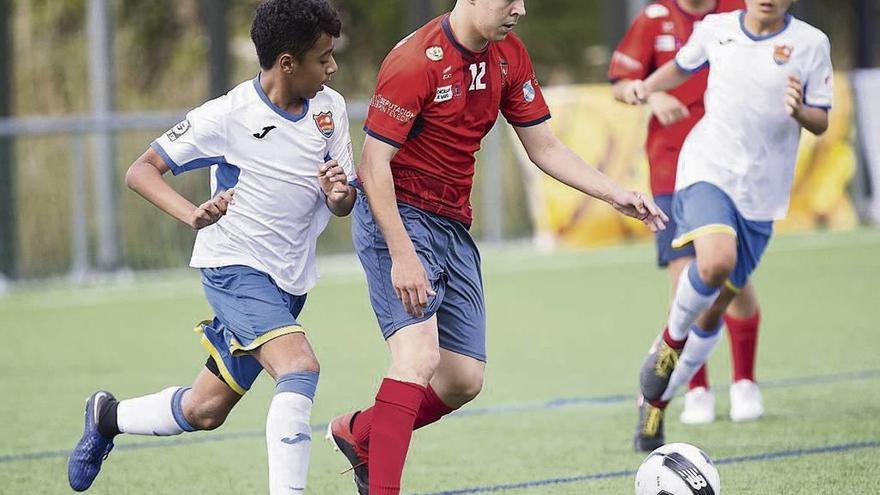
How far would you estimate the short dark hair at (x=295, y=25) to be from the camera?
5.18 meters

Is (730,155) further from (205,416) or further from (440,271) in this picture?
(205,416)

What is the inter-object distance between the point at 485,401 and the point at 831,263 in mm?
6534

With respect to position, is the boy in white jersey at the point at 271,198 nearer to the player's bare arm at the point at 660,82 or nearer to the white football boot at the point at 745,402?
the player's bare arm at the point at 660,82

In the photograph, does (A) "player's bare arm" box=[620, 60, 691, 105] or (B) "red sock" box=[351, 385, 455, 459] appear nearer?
(B) "red sock" box=[351, 385, 455, 459]

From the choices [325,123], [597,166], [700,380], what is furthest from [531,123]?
[597,166]

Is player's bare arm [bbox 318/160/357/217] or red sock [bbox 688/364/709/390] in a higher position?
player's bare arm [bbox 318/160/357/217]

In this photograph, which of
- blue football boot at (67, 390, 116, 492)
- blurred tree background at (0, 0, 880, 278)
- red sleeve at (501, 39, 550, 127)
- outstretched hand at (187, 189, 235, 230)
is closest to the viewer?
outstretched hand at (187, 189, 235, 230)

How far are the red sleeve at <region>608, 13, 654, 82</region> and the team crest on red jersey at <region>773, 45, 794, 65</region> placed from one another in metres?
0.99

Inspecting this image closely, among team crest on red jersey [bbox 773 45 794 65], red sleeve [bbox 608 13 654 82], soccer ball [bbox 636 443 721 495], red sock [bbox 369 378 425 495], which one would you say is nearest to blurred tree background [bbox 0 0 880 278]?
red sleeve [bbox 608 13 654 82]

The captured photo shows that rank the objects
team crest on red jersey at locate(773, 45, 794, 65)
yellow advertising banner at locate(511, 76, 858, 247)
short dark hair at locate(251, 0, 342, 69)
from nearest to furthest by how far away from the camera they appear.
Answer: short dark hair at locate(251, 0, 342, 69) < team crest on red jersey at locate(773, 45, 794, 65) < yellow advertising banner at locate(511, 76, 858, 247)

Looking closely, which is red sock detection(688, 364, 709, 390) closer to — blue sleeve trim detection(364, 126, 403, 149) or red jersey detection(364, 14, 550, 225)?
red jersey detection(364, 14, 550, 225)

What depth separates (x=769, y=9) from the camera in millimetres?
6773

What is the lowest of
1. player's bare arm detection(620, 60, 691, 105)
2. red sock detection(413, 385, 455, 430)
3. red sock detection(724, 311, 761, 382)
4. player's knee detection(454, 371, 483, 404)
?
red sock detection(724, 311, 761, 382)

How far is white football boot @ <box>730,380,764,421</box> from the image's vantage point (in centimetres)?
742
